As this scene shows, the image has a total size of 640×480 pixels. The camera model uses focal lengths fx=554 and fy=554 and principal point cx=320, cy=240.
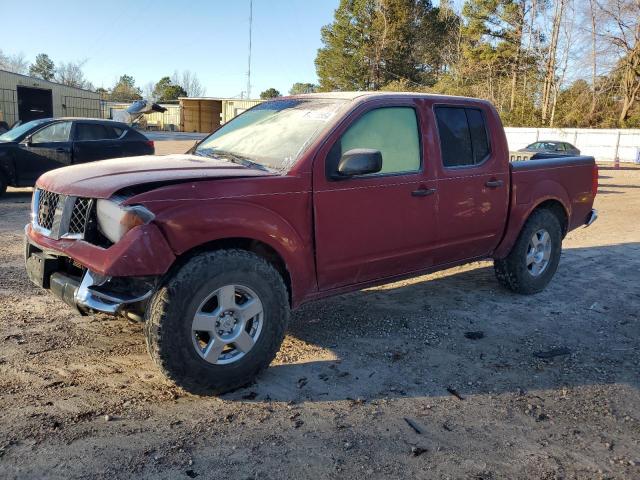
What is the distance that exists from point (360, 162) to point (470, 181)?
5.01 feet

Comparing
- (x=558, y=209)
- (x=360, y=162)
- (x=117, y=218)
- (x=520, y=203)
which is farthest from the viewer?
(x=558, y=209)

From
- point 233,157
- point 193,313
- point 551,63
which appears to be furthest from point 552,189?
point 551,63

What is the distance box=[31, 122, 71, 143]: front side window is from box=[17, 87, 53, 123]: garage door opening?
25050 mm

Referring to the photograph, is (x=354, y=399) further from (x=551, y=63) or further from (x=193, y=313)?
(x=551, y=63)

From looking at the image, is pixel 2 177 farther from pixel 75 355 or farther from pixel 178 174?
pixel 178 174

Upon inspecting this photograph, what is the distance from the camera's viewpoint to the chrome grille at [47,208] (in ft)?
11.8

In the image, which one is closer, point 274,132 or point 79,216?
point 79,216

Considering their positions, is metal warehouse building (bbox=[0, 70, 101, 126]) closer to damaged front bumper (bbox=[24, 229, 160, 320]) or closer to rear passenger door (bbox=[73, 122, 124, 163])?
rear passenger door (bbox=[73, 122, 124, 163])

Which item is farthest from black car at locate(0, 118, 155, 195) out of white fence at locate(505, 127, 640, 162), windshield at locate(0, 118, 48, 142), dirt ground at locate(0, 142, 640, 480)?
white fence at locate(505, 127, 640, 162)

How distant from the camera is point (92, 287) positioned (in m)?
3.18

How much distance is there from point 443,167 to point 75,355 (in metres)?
3.22

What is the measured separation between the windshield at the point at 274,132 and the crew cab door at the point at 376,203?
0.71 feet

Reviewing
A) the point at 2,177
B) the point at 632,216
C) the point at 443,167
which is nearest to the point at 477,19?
the point at 632,216

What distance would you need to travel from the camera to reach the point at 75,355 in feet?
12.9
